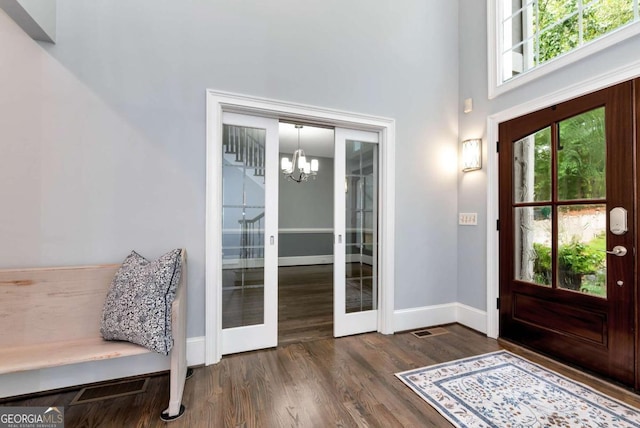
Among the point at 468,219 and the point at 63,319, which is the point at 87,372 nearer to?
the point at 63,319

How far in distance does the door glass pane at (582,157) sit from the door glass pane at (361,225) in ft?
5.19

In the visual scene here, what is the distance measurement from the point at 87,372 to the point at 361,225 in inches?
99.6

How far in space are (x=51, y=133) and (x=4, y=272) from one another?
3.12 ft

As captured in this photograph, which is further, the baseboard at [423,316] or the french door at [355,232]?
the baseboard at [423,316]

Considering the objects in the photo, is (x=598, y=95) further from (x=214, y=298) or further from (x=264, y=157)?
(x=214, y=298)

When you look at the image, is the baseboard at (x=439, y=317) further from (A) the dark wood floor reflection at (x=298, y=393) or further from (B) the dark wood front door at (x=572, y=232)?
(A) the dark wood floor reflection at (x=298, y=393)

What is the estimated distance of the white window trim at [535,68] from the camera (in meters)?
2.05

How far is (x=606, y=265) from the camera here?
7.04 feet

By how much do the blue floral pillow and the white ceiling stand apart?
3.52 m

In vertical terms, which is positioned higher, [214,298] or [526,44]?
[526,44]

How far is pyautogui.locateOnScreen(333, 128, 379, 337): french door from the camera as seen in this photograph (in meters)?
2.94

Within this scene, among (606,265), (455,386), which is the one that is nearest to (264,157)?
(455,386)

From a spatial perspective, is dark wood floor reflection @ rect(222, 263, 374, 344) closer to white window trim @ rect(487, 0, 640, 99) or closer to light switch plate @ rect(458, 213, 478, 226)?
light switch plate @ rect(458, 213, 478, 226)

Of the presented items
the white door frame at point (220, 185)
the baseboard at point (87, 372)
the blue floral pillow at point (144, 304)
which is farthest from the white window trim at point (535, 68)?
the baseboard at point (87, 372)
